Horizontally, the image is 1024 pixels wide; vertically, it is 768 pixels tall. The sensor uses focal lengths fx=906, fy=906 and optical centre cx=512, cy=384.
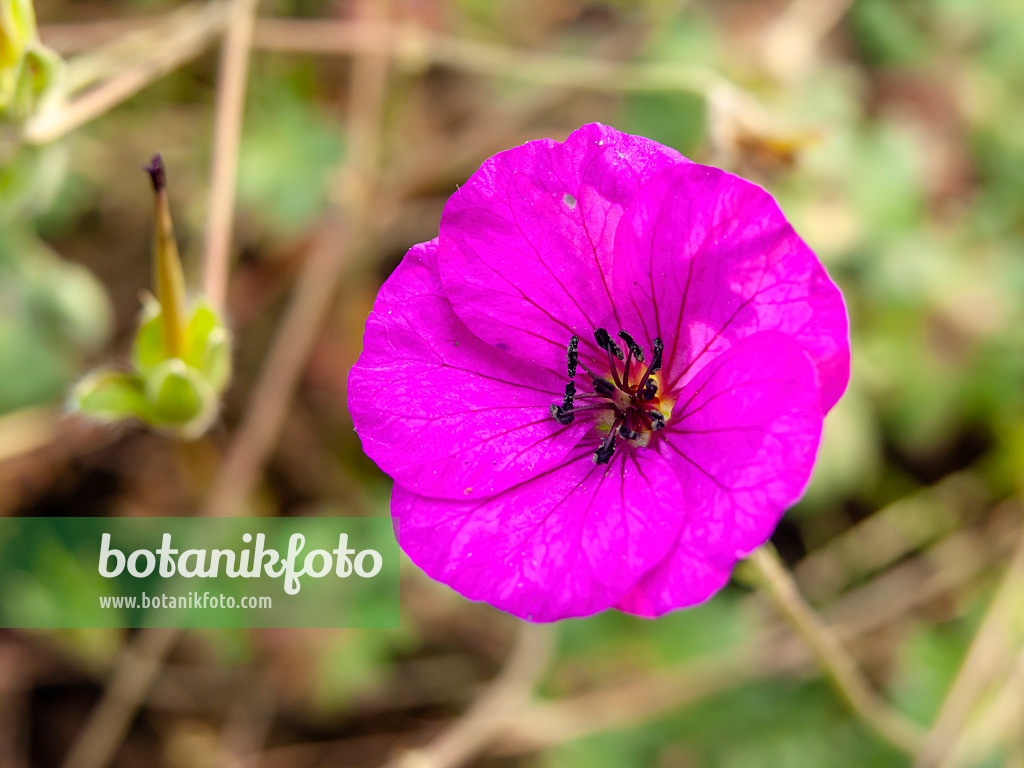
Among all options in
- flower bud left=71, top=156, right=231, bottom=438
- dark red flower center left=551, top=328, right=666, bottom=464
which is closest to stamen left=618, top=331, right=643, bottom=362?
dark red flower center left=551, top=328, right=666, bottom=464

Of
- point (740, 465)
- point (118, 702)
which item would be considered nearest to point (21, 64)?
point (740, 465)

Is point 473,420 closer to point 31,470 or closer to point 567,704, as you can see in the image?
point 567,704

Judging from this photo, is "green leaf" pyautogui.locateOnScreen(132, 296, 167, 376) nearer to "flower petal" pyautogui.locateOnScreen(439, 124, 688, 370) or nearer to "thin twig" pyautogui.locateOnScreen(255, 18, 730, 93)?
"flower petal" pyautogui.locateOnScreen(439, 124, 688, 370)

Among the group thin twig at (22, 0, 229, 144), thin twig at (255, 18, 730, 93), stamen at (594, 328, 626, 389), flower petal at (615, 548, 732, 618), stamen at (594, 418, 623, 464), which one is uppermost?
thin twig at (255, 18, 730, 93)

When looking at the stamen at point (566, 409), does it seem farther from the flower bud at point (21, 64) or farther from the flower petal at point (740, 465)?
the flower bud at point (21, 64)

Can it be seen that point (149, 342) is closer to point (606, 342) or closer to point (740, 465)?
point (606, 342)

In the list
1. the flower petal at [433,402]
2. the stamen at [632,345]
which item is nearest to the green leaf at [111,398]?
the flower petal at [433,402]

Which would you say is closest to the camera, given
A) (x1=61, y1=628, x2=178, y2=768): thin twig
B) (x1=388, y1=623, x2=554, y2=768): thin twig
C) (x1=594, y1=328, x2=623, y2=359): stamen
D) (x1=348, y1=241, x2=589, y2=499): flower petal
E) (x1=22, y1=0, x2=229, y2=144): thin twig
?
(x1=348, y1=241, x2=589, y2=499): flower petal

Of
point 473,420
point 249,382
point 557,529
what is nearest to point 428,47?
point 249,382
